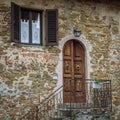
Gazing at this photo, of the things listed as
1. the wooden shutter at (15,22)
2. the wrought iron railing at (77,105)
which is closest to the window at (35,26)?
Result: the wooden shutter at (15,22)

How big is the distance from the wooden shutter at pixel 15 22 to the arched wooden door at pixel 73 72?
2.08m

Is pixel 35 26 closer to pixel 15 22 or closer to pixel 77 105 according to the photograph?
pixel 15 22

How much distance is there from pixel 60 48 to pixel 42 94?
1.93 metres

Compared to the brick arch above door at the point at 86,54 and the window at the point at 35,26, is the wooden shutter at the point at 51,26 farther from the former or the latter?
the brick arch above door at the point at 86,54

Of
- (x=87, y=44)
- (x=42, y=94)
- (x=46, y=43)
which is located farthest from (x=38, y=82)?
(x=87, y=44)

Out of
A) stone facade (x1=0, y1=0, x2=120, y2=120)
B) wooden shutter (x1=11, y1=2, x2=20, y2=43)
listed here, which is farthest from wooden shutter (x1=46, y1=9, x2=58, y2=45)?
wooden shutter (x1=11, y1=2, x2=20, y2=43)

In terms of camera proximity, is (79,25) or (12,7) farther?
(79,25)

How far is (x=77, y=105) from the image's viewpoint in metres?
14.5

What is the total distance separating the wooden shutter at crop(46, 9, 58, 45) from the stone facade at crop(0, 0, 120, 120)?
230mm

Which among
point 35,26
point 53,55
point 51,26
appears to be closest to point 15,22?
point 35,26

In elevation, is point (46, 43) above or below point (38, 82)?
above

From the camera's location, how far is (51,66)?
14922mm

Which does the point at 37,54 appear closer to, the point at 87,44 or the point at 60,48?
the point at 60,48

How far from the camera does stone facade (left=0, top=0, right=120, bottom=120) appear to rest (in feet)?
46.6
